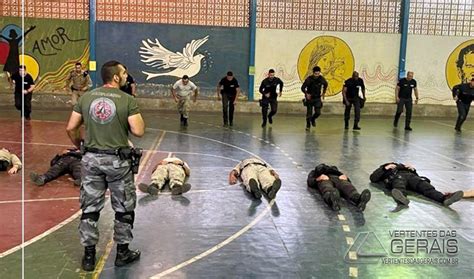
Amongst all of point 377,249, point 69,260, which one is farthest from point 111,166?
point 377,249

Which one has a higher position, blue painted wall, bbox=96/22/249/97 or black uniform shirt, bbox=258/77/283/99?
blue painted wall, bbox=96/22/249/97

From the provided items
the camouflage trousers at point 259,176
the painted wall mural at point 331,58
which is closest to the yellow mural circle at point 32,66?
the painted wall mural at point 331,58

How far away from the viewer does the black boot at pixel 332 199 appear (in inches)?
302

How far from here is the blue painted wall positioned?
2202 centimetres

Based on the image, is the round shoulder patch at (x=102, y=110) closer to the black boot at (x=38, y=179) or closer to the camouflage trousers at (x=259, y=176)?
the camouflage trousers at (x=259, y=176)

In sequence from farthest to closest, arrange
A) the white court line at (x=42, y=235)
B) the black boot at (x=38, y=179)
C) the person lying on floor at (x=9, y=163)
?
the person lying on floor at (x=9, y=163)
the black boot at (x=38, y=179)
the white court line at (x=42, y=235)

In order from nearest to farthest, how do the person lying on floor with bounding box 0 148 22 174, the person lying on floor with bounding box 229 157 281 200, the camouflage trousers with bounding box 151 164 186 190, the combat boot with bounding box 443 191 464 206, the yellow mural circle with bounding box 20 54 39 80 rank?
the combat boot with bounding box 443 191 464 206 < the person lying on floor with bounding box 229 157 281 200 < the camouflage trousers with bounding box 151 164 186 190 < the person lying on floor with bounding box 0 148 22 174 < the yellow mural circle with bounding box 20 54 39 80

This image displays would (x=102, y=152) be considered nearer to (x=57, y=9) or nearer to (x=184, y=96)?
(x=184, y=96)

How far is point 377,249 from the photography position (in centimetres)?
616

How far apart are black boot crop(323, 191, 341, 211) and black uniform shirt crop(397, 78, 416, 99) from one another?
1140cm

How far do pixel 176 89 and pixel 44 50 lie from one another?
767 cm

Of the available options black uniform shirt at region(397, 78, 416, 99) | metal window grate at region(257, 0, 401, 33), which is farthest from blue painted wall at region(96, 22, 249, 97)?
black uniform shirt at region(397, 78, 416, 99)

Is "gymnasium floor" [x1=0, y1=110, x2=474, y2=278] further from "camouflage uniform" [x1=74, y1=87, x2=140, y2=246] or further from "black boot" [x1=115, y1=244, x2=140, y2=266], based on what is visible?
"camouflage uniform" [x1=74, y1=87, x2=140, y2=246]

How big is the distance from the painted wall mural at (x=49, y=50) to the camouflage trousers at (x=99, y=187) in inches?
703
